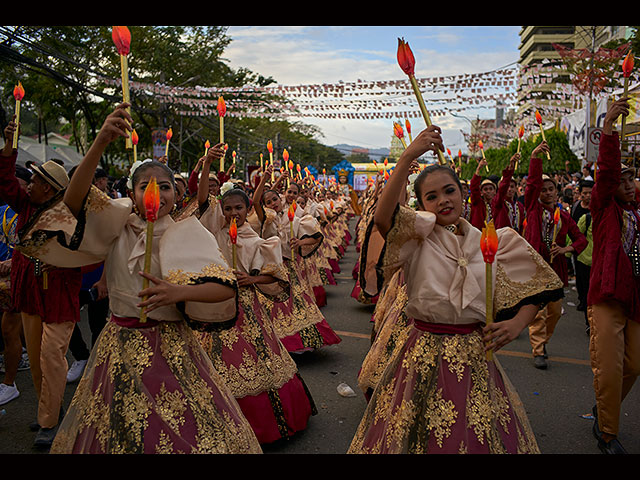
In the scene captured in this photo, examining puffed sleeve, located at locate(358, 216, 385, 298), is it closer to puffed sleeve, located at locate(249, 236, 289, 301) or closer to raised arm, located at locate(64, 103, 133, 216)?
raised arm, located at locate(64, 103, 133, 216)

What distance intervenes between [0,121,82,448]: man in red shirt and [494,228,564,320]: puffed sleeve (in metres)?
3.10

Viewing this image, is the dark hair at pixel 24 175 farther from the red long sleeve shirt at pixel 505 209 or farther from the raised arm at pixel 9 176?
the red long sleeve shirt at pixel 505 209

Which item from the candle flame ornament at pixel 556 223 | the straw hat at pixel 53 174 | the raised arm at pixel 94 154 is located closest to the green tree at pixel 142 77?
the candle flame ornament at pixel 556 223

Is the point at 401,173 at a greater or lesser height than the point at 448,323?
greater

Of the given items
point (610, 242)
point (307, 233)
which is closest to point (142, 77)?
point (307, 233)

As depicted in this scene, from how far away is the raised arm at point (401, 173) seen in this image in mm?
2529

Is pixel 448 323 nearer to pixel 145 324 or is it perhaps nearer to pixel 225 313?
pixel 225 313

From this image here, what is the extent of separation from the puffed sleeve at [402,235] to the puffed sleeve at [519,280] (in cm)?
47

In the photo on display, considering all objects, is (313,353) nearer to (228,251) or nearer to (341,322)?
(341,322)

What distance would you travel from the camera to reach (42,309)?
4.20 m

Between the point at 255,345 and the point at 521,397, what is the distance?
2.66m

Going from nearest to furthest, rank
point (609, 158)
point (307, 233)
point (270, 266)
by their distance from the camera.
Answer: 1. point (609, 158)
2. point (270, 266)
3. point (307, 233)

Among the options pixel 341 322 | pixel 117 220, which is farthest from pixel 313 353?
pixel 117 220
